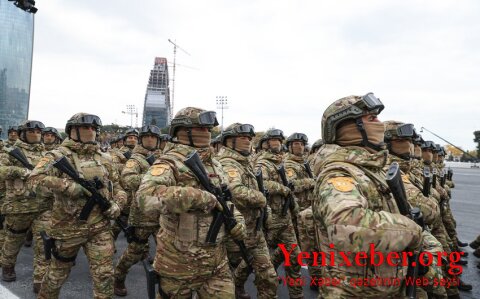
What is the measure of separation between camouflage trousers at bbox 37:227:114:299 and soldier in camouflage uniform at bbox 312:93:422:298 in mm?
2695

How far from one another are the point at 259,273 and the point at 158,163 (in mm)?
2024

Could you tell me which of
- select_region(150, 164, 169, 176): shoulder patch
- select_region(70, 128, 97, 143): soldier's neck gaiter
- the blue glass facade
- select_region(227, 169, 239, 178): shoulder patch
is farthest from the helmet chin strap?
the blue glass facade

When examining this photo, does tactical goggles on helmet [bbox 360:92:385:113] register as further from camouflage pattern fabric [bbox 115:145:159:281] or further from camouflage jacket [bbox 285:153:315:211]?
camouflage jacket [bbox 285:153:315:211]

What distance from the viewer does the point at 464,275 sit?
627 cm

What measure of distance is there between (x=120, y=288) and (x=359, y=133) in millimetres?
4152

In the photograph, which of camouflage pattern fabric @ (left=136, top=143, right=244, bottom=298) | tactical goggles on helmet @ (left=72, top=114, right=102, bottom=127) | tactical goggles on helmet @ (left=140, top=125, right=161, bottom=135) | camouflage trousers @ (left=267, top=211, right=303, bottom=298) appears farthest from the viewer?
tactical goggles on helmet @ (left=140, top=125, right=161, bottom=135)

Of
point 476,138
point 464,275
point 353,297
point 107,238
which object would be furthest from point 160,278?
point 476,138

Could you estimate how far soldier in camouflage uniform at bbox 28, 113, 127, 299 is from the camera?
3.96 m

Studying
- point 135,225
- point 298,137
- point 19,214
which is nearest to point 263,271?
point 135,225

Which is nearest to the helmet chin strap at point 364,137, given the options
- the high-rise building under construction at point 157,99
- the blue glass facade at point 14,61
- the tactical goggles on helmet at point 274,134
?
the tactical goggles on helmet at point 274,134

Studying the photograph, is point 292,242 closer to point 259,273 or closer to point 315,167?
point 259,273

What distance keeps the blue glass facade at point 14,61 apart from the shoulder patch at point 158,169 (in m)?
59.7

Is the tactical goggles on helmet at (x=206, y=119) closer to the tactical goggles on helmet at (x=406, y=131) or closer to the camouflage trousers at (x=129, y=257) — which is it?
the tactical goggles on helmet at (x=406, y=131)

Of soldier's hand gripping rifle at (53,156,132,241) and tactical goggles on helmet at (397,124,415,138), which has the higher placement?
tactical goggles on helmet at (397,124,415,138)
